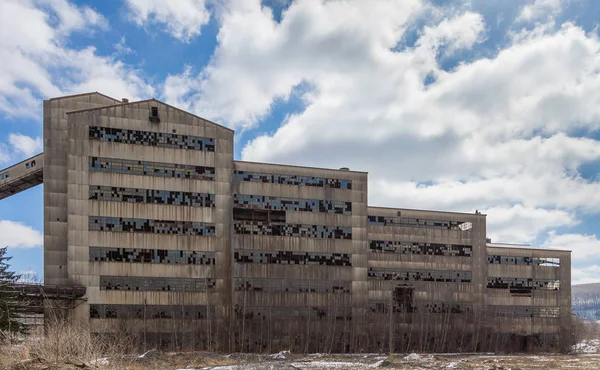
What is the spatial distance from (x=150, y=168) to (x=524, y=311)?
169ft

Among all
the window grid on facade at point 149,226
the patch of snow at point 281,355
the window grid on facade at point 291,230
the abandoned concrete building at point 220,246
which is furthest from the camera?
the window grid on facade at point 291,230

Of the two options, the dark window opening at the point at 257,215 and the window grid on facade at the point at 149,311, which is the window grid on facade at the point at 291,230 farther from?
the window grid on facade at the point at 149,311

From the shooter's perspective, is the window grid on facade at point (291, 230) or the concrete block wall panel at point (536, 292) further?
the concrete block wall panel at point (536, 292)

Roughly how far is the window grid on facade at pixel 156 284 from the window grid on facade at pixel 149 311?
167 centimetres

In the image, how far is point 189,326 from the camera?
46.8m

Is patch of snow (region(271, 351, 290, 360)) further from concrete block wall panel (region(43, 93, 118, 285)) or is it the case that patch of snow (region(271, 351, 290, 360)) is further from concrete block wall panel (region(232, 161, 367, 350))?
concrete block wall panel (region(43, 93, 118, 285))

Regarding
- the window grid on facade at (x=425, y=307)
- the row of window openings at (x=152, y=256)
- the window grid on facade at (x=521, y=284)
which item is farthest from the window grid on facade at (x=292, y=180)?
the window grid on facade at (x=521, y=284)

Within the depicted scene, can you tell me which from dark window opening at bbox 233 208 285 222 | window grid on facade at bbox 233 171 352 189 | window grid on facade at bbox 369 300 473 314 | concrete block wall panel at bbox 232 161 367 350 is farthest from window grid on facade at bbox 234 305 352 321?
window grid on facade at bbox 233 171 352 189

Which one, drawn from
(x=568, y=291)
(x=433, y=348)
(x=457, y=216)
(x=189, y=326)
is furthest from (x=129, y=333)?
(x=568, y=291)

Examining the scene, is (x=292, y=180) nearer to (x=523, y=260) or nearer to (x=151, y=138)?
(x=151, y=138)

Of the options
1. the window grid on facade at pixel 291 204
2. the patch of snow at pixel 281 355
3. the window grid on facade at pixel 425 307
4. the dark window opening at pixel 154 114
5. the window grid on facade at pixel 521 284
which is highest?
the dark window opening at pixel 154 114

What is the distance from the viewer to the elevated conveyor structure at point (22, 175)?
49844 millimetres

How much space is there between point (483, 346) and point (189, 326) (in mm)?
37157

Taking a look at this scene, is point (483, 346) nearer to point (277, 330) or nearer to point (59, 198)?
point (277, 330)
